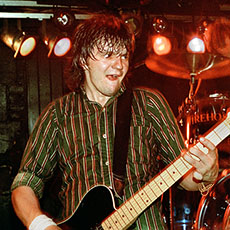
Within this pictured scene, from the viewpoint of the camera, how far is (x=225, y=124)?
1728mm

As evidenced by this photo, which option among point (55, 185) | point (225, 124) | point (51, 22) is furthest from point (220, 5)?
point (225, 124)

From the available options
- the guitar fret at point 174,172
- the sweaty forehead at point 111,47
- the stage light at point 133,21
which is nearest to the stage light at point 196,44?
the stage light at point 133,21

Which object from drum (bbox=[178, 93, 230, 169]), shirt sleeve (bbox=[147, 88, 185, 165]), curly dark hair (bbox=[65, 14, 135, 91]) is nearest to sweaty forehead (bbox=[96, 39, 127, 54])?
curly dark hair (bbox=[65, 14, 135, 91])

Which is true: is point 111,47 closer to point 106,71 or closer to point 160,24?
point 106,71

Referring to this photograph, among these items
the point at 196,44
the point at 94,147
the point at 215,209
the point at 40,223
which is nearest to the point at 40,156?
the point at 94,147

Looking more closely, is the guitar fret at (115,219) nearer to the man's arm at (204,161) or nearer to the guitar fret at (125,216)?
the guitar fret at (125,216)

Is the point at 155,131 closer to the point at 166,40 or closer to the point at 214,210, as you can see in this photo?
the point at 214,210

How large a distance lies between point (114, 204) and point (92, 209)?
0.10 meters

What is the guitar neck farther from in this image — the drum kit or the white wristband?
the drum kit

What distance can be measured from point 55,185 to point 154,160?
2.54 meters

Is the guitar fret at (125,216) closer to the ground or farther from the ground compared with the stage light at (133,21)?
closer to the ground

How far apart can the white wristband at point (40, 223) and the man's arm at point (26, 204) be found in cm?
2

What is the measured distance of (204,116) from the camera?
3.67 meters

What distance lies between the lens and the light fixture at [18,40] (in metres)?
3.99
